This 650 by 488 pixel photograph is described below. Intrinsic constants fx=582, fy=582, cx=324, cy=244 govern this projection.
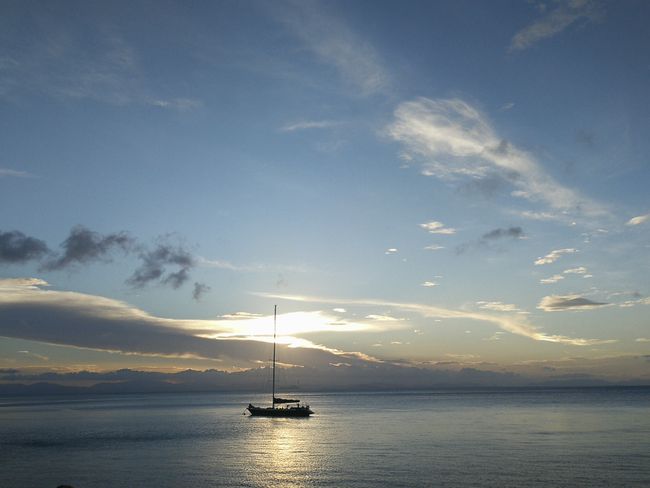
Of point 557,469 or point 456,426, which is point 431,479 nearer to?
point 557,469

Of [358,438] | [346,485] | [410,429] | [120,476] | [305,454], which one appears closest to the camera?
[346,485]

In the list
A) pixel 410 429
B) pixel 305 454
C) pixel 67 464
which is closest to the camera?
pixel 67 464

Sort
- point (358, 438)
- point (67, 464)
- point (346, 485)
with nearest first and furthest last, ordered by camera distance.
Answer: point (346, 485) → point (67, 464) → point (358, 438)

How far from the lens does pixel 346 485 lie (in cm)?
6312

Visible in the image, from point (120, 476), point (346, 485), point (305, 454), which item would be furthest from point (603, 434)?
point (120, 476)

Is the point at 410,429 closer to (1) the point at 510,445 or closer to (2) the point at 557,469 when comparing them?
(1) the point at 510,445

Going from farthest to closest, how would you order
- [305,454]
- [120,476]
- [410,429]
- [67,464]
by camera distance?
[410,429] < [305,454] < [67,464] < [120,476]

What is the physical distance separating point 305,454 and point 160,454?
23.2 metres

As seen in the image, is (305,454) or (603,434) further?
(603,434)

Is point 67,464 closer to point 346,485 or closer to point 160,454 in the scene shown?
point 160,454

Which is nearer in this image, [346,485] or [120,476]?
[346,485]

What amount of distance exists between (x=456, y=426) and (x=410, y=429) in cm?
1320

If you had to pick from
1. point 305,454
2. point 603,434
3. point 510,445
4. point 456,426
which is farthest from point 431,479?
point 456,426

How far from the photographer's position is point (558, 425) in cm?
13650
